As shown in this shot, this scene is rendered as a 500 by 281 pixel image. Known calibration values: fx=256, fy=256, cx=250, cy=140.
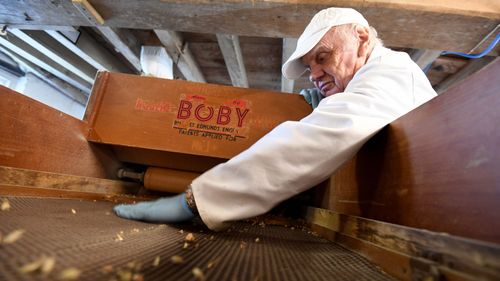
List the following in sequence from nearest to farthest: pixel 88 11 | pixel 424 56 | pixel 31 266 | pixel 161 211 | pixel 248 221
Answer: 1. pixel 31 266
2. pixel 161 211
3. pixel 248 221
4. pixel 88 11
5. pixel 424 56

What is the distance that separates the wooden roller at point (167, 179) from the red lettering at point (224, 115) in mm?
327

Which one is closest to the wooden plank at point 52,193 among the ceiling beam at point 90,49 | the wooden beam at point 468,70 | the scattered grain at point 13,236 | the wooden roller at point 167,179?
the wooden roller at point 167,179

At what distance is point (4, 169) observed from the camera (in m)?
0.77

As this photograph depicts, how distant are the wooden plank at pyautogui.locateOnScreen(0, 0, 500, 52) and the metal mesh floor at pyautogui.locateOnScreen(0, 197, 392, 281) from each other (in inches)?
42.6

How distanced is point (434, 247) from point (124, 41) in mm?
2319

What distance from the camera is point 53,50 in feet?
8.11

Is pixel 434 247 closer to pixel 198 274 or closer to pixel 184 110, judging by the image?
pixel 198 274

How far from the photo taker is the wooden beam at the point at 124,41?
1937 mm

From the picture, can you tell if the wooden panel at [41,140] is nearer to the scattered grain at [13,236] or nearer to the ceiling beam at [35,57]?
the scattered grain at [13,236]

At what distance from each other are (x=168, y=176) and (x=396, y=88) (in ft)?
Result: 3.50

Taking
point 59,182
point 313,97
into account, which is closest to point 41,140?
point 59,182

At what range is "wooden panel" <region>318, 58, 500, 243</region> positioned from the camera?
0.39 m

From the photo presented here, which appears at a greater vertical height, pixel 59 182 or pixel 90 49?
pixel 90 49

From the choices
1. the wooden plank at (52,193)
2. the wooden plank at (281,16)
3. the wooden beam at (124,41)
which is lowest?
the wooden plank at (52,193)
